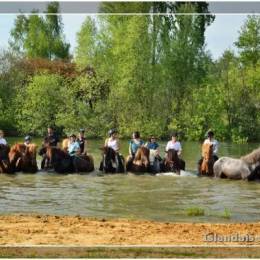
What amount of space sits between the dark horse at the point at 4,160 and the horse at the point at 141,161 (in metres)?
3.50

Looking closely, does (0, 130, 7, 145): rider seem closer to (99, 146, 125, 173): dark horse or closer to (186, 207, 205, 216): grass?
(99, 146, 125, 173): dark horse

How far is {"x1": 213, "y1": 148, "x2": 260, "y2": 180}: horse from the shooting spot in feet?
59.5

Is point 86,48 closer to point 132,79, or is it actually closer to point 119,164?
point 132,79

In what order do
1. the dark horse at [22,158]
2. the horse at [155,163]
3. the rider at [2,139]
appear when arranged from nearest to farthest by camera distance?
the rider at [2,139], the dark horse at [22,158], the horse at [155,163]

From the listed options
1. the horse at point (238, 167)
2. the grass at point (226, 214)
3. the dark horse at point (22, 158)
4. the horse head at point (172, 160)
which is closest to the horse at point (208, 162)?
the horse at point (238, 167)

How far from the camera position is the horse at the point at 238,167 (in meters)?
18.1

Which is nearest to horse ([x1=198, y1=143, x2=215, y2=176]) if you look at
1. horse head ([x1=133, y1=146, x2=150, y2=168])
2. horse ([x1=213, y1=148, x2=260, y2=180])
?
horse ([x1=213, y1=148, x2=260, y2=180])

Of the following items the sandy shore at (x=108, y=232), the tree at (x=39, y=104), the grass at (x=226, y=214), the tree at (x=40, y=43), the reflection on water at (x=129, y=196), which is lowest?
the sandy shore at (x=108, y=232)

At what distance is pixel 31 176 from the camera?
60.4 ft

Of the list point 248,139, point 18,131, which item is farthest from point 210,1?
point 248,139

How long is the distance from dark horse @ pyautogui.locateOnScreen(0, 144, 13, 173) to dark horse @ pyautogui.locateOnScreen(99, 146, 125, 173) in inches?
107

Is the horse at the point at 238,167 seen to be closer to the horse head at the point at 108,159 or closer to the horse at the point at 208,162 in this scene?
the horse at the point at 208,162

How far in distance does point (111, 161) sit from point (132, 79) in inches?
480

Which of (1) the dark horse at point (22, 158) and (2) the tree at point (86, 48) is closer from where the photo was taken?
(1) the dark horse at point (22, 158)
